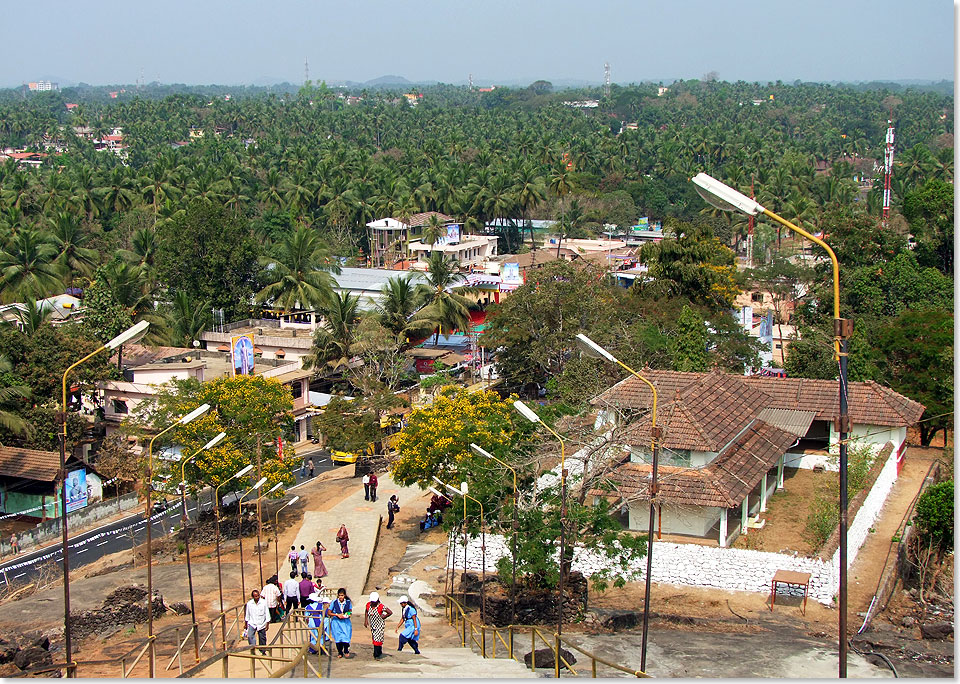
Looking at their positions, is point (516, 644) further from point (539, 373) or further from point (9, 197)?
point (9, 197)

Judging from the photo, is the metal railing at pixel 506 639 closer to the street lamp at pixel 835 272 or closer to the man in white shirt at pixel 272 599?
the man in white shirt at pixel 272 599

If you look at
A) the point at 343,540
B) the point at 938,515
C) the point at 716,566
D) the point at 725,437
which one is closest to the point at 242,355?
the point at 343,540

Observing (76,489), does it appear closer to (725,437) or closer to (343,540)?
(343,540)

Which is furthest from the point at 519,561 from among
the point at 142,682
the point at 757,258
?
the point at 757,258

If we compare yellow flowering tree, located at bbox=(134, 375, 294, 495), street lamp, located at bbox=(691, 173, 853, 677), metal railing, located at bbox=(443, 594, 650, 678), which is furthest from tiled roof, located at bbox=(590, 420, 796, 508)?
street lamp, located at bbox=(691, 173, 853, 677)

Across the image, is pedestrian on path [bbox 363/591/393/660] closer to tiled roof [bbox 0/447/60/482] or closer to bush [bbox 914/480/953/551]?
bush [bbox 914/480/953/551]

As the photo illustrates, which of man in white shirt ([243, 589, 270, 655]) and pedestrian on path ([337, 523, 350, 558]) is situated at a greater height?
man in white shirt ([243, 589, 270, 655])
